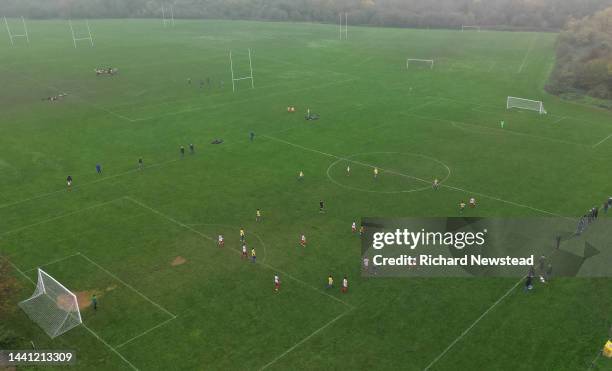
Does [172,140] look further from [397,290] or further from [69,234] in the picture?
[397,290]

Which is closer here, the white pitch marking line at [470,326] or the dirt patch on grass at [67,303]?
the white pitch marking line at [470,326]

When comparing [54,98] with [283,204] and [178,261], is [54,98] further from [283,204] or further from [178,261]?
[178,261]

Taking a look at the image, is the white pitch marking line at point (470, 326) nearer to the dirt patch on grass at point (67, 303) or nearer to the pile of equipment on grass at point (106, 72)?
the dirt patch on grass at point (67, 303)

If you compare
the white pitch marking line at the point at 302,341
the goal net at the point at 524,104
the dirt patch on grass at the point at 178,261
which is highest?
the goal net at the point at 524,104

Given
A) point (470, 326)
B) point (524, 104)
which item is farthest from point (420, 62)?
point (470, 326)

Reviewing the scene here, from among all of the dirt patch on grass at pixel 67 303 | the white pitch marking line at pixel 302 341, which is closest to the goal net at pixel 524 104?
the white pitch marking line at pixel 302 341

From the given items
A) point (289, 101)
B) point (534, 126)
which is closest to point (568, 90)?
point (534, 126)

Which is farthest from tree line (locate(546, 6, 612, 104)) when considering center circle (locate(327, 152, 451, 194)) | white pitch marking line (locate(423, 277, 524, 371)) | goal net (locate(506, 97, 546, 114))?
white pitch marking line (locate(423, 277, 524, 371))

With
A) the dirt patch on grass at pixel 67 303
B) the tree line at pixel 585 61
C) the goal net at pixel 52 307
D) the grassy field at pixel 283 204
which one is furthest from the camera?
the tree line at pixel 585 61
